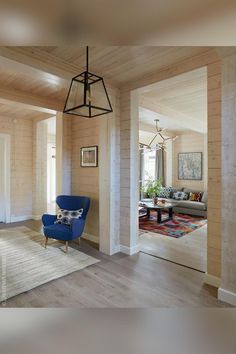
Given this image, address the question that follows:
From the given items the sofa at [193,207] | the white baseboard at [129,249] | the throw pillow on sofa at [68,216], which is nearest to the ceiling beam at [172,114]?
the sofa at [193,207]

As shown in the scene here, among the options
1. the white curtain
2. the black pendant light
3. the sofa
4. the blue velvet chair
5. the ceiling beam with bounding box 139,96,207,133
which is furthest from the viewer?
the white curtain

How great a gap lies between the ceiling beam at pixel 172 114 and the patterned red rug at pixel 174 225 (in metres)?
2.64

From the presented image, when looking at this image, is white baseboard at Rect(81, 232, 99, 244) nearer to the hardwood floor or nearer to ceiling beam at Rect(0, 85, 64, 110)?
the hardwood floor

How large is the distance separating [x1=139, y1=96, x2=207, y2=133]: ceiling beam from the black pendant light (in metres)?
2.34

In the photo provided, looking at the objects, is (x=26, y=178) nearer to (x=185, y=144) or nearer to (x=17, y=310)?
(x=185, y=144)

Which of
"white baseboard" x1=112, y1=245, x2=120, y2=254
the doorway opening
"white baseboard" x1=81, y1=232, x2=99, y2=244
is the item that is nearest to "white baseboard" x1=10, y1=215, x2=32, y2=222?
the doorway opening

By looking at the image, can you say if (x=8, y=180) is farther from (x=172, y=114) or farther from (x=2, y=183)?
(x=172, y=114)

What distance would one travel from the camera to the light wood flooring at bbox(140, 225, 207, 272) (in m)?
3.30

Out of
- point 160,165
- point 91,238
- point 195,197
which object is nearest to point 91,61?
point 91,238

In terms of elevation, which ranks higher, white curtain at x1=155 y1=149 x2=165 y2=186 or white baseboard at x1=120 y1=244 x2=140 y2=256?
white curtain at x1=155 y1=149 x2=165 y2=186

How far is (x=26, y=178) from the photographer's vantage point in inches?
238

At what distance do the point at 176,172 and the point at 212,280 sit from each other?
19.2ft

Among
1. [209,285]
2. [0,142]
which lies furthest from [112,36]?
[0,142]

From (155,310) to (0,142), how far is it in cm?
634
